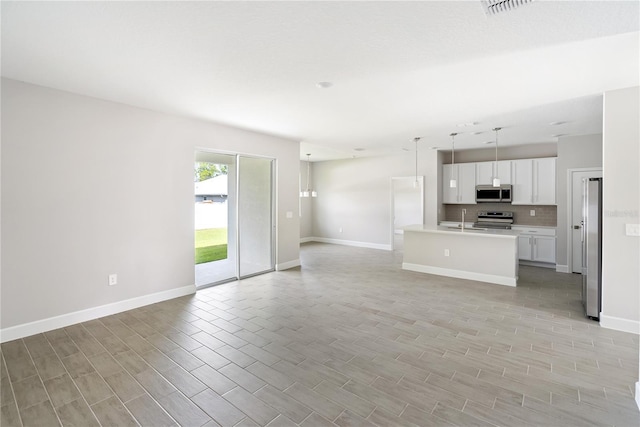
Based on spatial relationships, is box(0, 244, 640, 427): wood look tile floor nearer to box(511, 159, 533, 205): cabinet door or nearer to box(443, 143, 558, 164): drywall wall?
box(511, 159, 533, 205): cabinet door

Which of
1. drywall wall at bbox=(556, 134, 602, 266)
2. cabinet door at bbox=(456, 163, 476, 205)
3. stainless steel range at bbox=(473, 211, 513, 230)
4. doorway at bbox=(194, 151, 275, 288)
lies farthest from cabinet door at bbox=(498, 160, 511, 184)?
doorway at bbox=(194, 151, 275, 288)

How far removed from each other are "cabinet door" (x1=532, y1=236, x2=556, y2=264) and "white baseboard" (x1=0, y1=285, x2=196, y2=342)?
7.03 metres

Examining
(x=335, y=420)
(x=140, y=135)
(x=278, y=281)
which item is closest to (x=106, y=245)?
→ (x=140, y=135)

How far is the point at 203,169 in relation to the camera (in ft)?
17.3

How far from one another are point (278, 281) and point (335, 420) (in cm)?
358

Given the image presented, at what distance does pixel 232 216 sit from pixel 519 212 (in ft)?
21.8

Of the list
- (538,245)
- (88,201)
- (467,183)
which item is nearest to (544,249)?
(538,245)

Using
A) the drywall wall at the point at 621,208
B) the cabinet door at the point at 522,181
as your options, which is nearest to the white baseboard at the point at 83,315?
the drywall wall at the point at 621,208

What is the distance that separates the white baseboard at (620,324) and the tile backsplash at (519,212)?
12.9 ft

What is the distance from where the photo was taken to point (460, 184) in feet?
26.1

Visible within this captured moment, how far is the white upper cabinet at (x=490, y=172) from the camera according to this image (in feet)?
23.7

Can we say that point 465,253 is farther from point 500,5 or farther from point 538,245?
point 500,5

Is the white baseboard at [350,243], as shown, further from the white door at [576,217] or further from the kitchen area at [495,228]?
the white door at [576,217]

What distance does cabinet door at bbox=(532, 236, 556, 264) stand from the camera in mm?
6531
